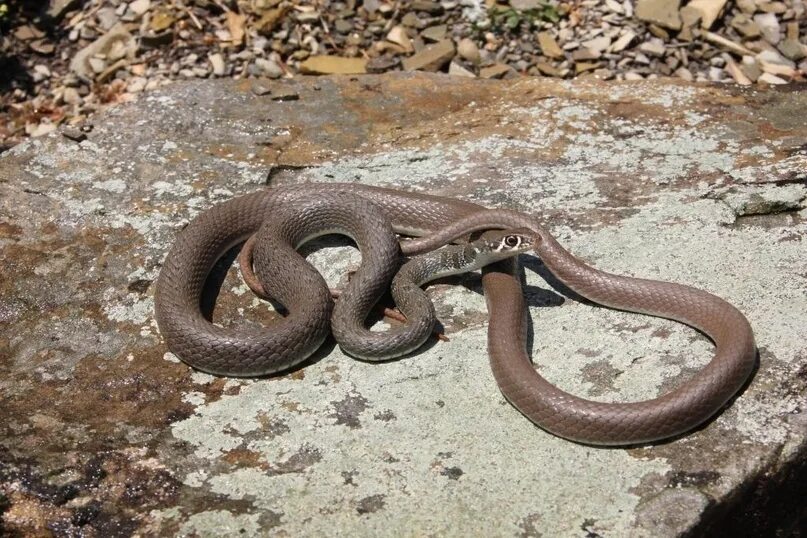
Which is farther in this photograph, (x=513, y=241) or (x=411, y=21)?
(x=411, y=21)

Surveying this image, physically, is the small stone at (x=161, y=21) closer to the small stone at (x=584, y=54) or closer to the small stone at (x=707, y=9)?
the small stone at (x=584, y=54)

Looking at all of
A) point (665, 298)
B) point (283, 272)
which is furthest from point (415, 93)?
point (665, 298)

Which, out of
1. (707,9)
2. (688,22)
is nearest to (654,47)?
(688,22)

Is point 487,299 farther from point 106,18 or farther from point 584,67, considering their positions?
point 106,18

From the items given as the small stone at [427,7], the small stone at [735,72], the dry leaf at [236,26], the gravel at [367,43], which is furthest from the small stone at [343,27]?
the small stone at [735,72]

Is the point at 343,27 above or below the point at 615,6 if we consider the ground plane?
below

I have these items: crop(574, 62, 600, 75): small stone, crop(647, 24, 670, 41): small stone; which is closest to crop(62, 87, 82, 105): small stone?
crop(574, 62, 600, 75): small stone

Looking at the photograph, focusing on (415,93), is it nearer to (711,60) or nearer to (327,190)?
(327,190)
